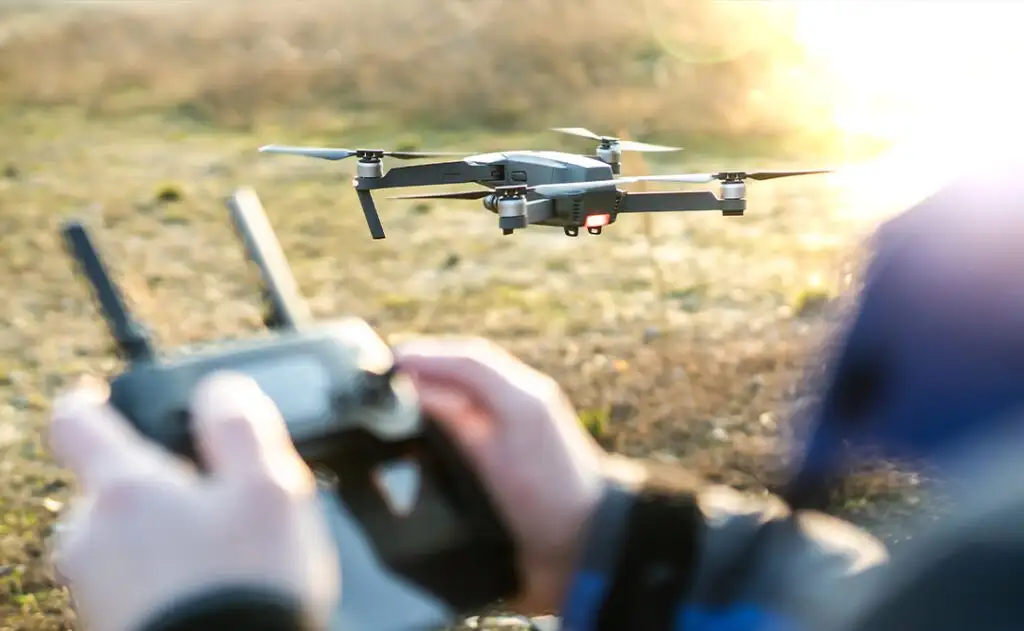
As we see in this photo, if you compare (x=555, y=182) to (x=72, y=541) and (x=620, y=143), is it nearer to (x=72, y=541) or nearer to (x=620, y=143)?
(x=620, y=143)

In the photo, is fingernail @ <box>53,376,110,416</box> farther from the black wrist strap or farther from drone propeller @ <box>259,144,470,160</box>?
drone propeller @ <box>259,144,470,160</box>

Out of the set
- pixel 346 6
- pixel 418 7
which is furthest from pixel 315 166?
pixel 346 6

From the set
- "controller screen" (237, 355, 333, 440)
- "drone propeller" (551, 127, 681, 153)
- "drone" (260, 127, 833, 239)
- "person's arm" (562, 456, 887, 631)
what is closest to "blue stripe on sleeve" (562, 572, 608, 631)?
"person's arm" (562, 456, 887, 631)

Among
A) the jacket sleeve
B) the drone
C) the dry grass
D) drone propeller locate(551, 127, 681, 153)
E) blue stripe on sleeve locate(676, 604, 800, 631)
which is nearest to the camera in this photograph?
the jacket sleeve

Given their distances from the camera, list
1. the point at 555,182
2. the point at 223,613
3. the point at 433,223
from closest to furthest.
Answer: the point at 223,613 < the point at 555,182 < the point at 433,223

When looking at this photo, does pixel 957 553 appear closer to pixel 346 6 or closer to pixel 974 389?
pixel 974 389

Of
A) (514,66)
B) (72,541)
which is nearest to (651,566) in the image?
(72,541)
